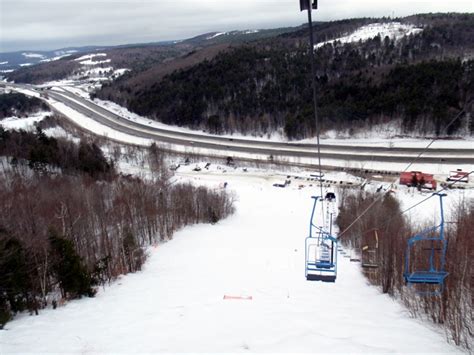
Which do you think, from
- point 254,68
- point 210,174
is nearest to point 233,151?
point 210,174

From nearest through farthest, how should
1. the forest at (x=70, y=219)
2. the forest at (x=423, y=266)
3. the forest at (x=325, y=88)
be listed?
1. the forest at (x=423, y=266)
2. the forest at (x=70, y=219)
3. the forest at (x=325, y=88)

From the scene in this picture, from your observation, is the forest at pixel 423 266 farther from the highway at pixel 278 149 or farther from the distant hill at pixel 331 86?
the distant hill at pixel 331 86

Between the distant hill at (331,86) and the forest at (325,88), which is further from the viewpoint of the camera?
the forest at (325,88)

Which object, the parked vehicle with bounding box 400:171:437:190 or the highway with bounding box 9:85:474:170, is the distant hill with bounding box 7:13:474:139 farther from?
the parked vehicle with bounding box 400:171:437:190

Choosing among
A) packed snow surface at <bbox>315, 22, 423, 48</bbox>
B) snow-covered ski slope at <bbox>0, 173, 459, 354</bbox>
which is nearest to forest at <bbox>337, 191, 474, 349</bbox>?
snow-covered ski slope at <bbox>0, 173, 459, 354</bbox>

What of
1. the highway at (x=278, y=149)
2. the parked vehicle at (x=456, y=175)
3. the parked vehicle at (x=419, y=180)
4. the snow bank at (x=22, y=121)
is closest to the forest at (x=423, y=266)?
the parked vehicle at (x=419, y=180)

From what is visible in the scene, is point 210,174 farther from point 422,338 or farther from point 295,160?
point 422,338
